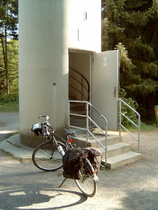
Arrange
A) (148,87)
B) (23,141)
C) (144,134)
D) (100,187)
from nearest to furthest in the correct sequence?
1. (100,187)
2. (23,141)
3. (144,134)
4. (148,87)

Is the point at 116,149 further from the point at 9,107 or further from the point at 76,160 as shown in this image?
the point at 9,107

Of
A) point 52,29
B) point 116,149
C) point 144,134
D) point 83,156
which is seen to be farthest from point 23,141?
point 144,134

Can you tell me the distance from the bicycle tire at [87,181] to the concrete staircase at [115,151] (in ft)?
4.82

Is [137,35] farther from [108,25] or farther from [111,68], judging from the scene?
[111,68]

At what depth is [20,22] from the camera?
7.16 m

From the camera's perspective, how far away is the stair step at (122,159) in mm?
5701

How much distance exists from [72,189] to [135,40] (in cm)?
960

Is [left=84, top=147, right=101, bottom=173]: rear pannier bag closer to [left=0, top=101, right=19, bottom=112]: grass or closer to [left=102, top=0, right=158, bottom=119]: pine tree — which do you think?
[left=102, top=0, right=158, bottom=119]: pine tree

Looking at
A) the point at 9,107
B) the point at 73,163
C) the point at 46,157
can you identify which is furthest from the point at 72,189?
Result: the point at 9,107

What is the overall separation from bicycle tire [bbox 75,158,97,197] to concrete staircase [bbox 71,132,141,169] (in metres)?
1.47

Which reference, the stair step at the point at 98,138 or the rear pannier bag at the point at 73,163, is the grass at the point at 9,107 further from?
the rear pannier bag at the point at 73,163

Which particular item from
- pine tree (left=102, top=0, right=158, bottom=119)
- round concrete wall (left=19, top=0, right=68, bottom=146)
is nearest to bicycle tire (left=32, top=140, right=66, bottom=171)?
→ round concrete wall (left=19, top=0, right=68, bottom=146)

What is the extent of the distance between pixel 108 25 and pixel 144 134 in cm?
546

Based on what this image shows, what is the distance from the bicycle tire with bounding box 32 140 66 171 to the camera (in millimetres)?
5340
